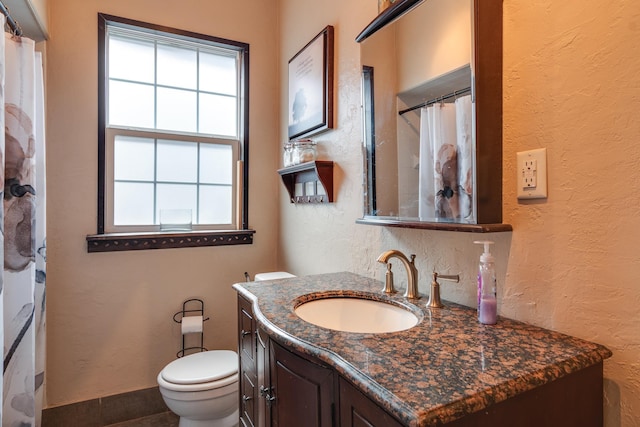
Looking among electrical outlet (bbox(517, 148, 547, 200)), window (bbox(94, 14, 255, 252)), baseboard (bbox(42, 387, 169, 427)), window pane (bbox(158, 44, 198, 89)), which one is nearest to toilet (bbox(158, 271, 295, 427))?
baseboard (bbox(42, 387, 169, 427))

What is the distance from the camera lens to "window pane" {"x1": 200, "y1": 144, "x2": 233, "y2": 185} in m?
2.40

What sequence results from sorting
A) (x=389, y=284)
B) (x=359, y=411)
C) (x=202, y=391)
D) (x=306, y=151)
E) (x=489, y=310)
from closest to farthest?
(x=359, y=411)
(x=489, y=310)
(x=389, y=284)
(x=202, y=391)
(x=306, y=151)

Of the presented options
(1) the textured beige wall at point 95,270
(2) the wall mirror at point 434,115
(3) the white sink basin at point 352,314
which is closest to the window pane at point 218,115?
(1) the textured beige wall at point 95,270

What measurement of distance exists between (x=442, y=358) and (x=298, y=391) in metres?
0.39

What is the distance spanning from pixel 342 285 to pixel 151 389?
5.05ft

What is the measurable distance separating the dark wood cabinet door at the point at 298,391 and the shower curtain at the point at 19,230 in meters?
1.13

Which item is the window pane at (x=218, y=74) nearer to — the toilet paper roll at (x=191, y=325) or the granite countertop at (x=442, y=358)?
the toilet paper roll at (x=191, y=325)

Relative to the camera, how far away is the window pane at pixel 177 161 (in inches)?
89.6

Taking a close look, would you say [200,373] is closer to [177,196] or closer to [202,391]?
[202,391]

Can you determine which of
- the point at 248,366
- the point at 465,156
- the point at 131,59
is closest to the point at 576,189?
the point at 465,156

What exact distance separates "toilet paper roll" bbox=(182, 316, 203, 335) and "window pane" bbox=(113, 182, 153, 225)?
0.65 meters

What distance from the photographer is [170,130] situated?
2301mm

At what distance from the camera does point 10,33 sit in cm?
151

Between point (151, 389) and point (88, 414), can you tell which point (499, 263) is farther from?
point (88, 414)
